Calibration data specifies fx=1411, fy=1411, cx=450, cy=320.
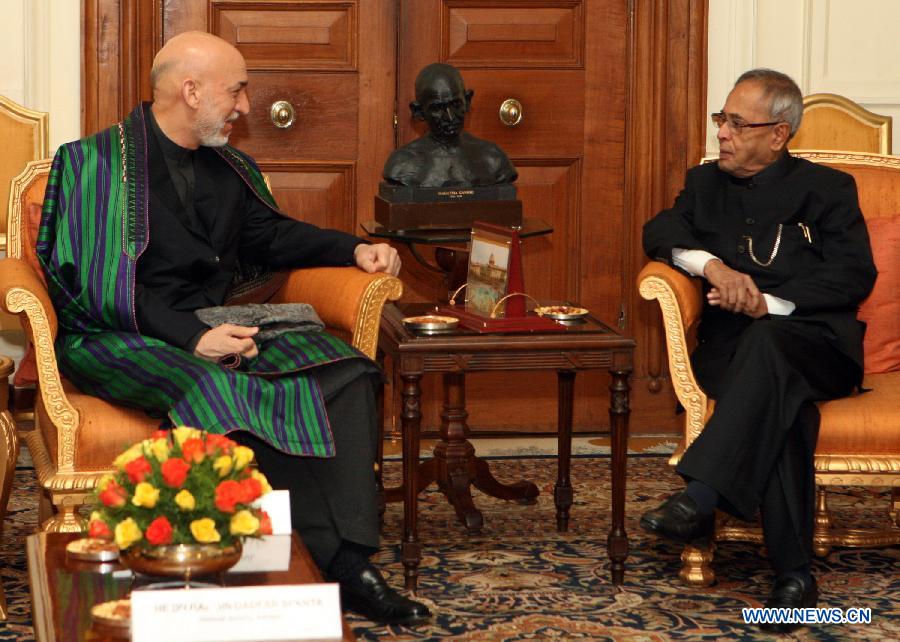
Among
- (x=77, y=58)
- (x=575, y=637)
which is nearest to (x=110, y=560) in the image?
(x=575, y=637)

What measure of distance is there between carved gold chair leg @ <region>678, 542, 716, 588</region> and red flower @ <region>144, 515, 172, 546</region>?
1768 mm

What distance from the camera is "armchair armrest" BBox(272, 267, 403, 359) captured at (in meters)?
3.68

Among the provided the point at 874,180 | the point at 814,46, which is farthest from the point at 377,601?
the point at 814,46

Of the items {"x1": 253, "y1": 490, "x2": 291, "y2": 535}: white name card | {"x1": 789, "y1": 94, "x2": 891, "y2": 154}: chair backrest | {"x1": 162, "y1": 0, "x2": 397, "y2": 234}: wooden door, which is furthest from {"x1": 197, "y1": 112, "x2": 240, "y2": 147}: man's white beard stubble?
{"x1": 789, "y1": 94, "x2": 891, "y2": 154}: chair backrest

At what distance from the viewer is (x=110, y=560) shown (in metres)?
2.58

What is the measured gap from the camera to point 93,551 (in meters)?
2.60

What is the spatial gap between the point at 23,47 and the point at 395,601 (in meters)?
2.69

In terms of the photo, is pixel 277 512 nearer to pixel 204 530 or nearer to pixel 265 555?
pixel 265 555

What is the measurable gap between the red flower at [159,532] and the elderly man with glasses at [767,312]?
146cm

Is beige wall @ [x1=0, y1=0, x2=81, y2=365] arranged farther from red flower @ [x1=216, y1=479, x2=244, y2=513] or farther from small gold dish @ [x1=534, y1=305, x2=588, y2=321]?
red flower @ [x1=216, y1=479, x2=244, y2=513]

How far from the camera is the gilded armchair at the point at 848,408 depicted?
3.55 meters

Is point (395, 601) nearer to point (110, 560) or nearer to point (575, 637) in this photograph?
point (575, 637)

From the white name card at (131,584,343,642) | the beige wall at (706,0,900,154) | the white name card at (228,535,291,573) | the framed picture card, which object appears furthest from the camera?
the beige wall at (706,0,900,154)

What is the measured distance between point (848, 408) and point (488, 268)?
993 mm
